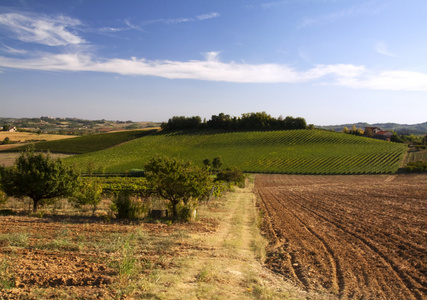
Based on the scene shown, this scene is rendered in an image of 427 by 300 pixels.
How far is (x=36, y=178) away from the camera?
20750mm

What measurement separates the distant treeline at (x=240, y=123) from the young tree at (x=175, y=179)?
98.6m

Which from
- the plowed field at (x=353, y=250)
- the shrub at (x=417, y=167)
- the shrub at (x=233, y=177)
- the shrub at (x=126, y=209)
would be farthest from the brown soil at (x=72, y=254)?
the shrub at (x=417, y=167)

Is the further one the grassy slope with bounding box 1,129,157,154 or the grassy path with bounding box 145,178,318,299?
the grassy slope with bounding box 1,129,157,154

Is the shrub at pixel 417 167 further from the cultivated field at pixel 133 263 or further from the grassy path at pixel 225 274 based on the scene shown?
the grassy path at pixel 225 274

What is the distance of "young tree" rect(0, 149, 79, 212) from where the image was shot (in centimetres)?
Answer: 2070

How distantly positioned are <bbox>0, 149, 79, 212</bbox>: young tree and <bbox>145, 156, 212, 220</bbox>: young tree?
6.88m

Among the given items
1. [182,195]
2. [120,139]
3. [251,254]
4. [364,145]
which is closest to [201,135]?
[120,139]

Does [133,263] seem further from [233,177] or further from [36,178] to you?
[233,177]

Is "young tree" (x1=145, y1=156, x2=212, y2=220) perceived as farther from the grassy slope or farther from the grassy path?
the grassy slope

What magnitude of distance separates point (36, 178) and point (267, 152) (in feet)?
228

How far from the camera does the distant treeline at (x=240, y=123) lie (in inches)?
4555

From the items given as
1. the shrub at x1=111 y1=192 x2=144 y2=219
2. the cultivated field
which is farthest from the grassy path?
the shrub at x1=111 y1=192 x2=144 y2=219

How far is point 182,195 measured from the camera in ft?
64.7

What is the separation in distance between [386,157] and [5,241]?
8036 cm
